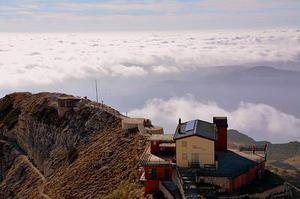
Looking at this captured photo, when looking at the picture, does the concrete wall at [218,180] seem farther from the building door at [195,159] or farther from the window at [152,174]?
the window at [152,174]

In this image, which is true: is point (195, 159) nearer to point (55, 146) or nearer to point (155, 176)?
point (155, 176)

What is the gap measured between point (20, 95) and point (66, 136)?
47928 mm

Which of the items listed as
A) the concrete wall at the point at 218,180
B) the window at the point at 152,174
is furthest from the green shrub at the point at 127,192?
the concrete wall at the point at 218,180

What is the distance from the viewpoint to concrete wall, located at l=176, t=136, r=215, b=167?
204 ft

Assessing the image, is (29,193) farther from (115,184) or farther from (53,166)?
(115,184)

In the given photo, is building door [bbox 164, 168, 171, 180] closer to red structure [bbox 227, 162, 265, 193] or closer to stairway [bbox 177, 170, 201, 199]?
stairway [bbox 177, 170, 201, 199]

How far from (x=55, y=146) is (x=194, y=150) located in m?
52.6

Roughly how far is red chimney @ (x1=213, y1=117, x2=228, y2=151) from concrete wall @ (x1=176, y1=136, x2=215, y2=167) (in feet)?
19.5

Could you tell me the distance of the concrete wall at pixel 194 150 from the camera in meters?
62.1

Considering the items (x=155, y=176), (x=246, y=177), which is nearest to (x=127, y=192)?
(x=155, y=176)

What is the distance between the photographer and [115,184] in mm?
71500

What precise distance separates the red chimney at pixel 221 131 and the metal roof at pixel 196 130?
38.1 inches

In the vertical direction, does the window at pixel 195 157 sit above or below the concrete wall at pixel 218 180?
above

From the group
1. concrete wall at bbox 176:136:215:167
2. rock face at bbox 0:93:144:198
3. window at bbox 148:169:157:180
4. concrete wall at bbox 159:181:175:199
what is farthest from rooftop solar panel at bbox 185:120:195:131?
rock face at bbox 0:93:144:198
